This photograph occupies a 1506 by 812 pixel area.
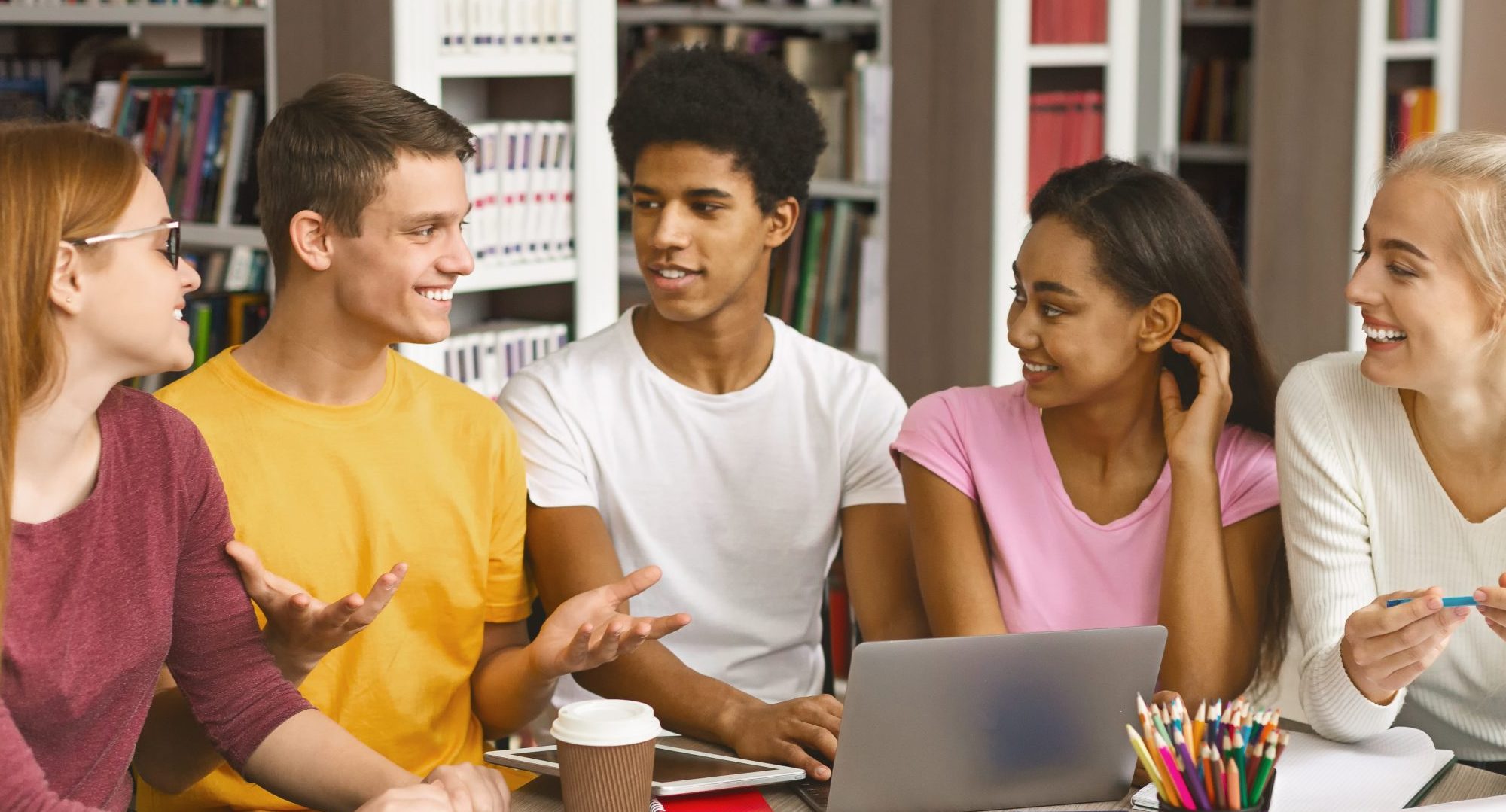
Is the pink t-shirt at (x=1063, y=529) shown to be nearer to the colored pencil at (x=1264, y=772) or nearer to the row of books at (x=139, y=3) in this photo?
the colored pencil at (x=1264, y=772)

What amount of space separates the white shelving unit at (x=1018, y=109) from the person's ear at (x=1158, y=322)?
5.47 ft

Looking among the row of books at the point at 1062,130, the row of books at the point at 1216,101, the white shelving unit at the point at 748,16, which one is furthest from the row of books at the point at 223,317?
the row of books at the point at 1216,101

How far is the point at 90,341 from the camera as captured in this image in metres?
1.34

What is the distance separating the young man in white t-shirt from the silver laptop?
0.65 meters

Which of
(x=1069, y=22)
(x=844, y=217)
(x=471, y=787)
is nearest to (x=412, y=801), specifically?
(x=471, y=787)

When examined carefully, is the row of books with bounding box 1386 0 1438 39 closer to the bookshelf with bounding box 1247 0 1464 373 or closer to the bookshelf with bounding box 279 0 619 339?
the bookshelf with bounding box 1247 0 1464 373

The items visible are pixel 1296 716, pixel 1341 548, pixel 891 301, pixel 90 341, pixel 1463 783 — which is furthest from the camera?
pixel 891 301

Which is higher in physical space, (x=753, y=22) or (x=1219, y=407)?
(x=753, y=22)

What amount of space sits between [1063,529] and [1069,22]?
7.20 ft

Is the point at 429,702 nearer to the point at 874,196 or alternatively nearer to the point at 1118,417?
the point at 1118,417

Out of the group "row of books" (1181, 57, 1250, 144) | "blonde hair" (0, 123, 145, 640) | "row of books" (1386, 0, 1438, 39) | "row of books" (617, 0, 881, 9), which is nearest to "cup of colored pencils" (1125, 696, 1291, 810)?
"blonde hair" (0, 123, 145, 640)

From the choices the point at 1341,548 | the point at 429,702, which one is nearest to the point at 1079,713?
the point at 1341,548

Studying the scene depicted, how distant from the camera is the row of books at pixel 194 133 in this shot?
3350 millimetres

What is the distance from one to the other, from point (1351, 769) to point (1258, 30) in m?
3.82
